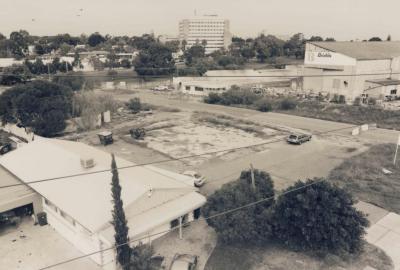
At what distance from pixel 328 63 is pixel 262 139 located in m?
29.0

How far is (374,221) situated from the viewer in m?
18.7

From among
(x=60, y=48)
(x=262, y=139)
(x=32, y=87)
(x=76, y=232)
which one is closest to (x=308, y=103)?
(x=262, y=139)

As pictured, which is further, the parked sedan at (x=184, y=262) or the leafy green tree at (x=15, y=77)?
the leafy green tree at (x=15, y=77)

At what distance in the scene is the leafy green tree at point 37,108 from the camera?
3312 centimetres

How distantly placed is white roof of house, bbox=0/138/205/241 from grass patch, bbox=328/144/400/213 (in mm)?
11036

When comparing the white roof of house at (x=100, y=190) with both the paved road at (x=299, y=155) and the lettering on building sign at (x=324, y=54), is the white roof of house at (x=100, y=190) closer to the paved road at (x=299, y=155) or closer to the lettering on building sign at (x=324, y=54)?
the paved road at (x=299, y=155)

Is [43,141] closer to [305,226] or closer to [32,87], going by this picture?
[32,87]

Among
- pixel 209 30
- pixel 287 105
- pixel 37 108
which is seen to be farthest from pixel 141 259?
pixel 209 30

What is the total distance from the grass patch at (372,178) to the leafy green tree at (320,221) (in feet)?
21.6

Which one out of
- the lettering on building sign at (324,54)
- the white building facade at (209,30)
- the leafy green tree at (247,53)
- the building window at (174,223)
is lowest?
the building window at (174,223)

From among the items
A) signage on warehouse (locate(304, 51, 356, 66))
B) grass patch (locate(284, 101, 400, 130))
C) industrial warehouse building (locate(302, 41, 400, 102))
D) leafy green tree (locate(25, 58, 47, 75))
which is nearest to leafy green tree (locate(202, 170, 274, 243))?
grass patch (locate(284, 101, 400, 130))

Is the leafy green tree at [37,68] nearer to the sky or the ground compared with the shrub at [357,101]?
nearer to the sky

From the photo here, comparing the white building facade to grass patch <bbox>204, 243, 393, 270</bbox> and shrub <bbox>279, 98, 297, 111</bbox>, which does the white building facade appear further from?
grass patch <bbox>204, 243, 393, 270</bbox>

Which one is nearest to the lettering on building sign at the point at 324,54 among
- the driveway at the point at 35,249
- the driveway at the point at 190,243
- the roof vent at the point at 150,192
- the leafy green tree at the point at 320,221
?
the leafy green tree at the point at 320,221
